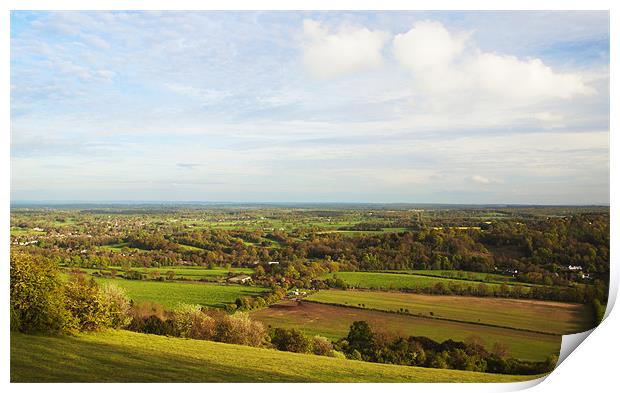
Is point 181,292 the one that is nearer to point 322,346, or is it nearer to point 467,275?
point 322,346

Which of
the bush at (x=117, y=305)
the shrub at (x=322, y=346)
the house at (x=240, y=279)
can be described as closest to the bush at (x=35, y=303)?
the bush at (x=117, y=305)

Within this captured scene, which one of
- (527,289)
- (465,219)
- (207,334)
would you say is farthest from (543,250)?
(207,334)

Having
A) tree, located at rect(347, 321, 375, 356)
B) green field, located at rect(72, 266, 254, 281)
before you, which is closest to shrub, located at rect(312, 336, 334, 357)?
tree, located at rect(347, 321, 375, 356)

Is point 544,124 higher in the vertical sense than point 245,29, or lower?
lower

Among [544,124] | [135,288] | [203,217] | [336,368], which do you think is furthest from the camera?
[203,217]

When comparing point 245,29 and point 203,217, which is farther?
point 203,217

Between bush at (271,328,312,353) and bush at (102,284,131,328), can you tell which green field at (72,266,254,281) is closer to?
bush at (102,284,131,328)

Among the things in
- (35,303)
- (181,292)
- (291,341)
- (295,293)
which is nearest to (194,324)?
(181,292)
